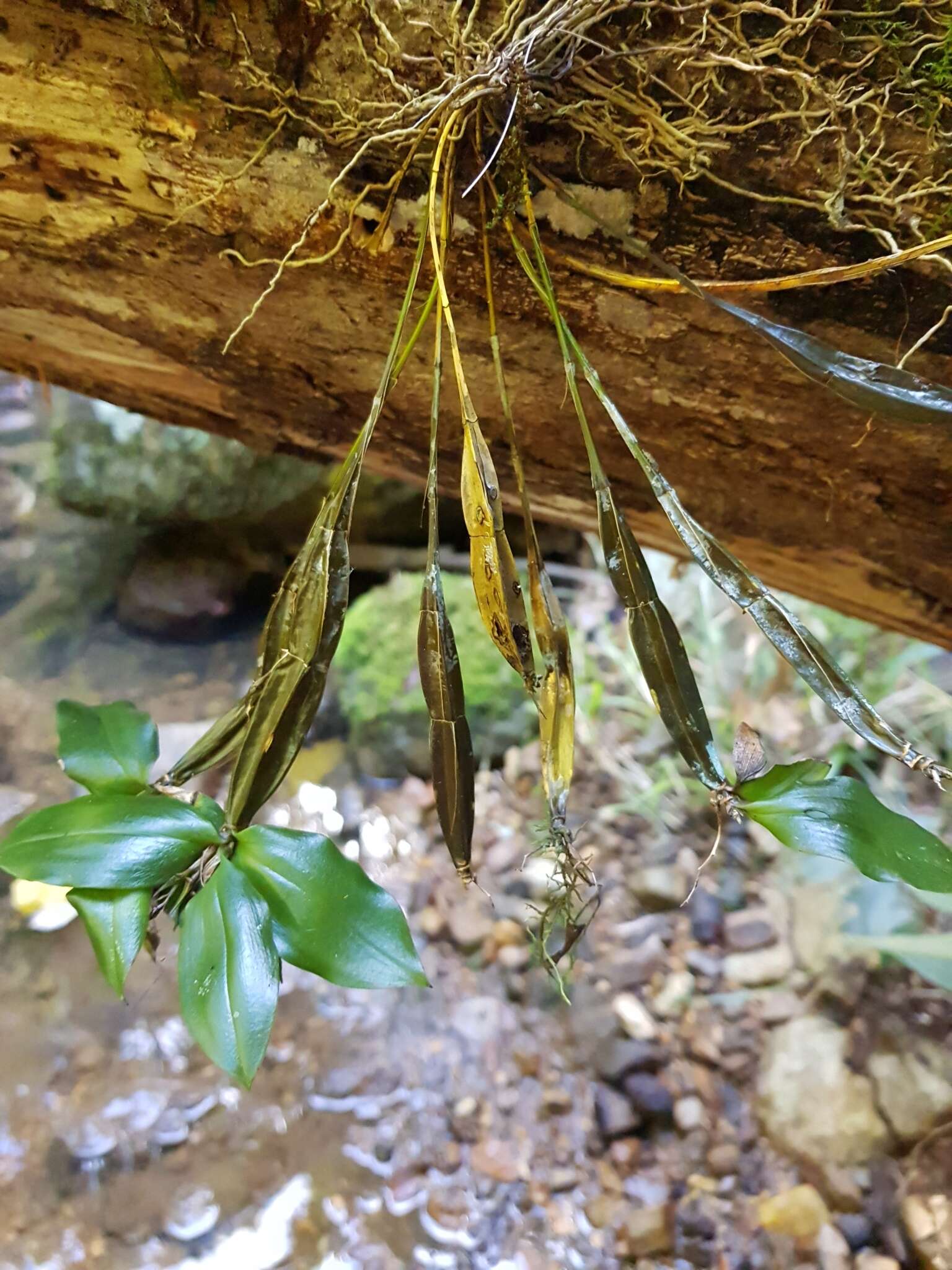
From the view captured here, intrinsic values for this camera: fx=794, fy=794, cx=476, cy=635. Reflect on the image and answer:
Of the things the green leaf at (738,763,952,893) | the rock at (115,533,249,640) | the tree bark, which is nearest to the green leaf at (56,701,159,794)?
the tree bark

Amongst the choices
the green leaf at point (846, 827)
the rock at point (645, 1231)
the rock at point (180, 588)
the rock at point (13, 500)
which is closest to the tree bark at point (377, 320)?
the green leaf at point (846, 827)

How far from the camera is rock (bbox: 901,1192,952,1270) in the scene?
1.00 meters

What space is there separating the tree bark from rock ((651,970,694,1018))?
732 mm

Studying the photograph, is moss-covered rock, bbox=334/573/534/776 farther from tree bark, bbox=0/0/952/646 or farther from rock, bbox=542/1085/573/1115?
tree bark, bbox=0/0/952/646

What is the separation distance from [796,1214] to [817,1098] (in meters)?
0.16

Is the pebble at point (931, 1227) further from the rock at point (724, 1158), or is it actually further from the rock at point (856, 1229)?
the rock at point (724, 1158)

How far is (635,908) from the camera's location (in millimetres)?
1499

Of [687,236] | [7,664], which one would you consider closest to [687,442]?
[687,236]

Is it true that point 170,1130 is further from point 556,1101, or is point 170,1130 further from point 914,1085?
point 914,1085

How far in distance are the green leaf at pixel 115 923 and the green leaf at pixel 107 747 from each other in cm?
13

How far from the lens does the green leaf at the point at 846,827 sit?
0.57 metres

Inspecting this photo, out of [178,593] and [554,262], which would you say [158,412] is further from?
[178,593]

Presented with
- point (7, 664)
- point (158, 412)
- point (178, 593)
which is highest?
point (158, 412)

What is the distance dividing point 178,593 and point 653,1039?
1636 mm
